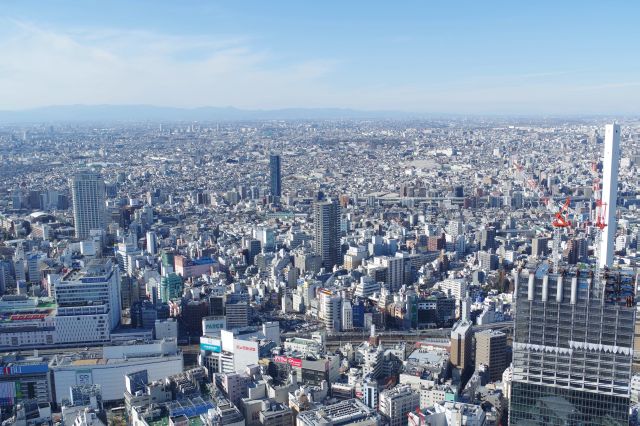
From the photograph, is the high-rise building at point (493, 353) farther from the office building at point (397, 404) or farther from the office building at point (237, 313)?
the office building at point (237, 313)

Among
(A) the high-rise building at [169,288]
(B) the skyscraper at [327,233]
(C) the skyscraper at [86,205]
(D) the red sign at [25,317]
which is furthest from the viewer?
(C) the skyscraper at [86,205]

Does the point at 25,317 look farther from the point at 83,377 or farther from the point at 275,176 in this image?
the point at 275,176

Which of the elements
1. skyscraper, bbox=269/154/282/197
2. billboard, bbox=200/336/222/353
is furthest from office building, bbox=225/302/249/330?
skyscraper, bbox=269/154/282/197

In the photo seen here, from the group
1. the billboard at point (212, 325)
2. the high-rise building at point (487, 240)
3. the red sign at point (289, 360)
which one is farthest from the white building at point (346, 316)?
the high-rise building at point (487, 240)

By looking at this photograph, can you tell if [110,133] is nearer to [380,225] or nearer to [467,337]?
[380,225]

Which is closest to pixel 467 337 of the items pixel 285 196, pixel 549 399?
pixel 549 399
